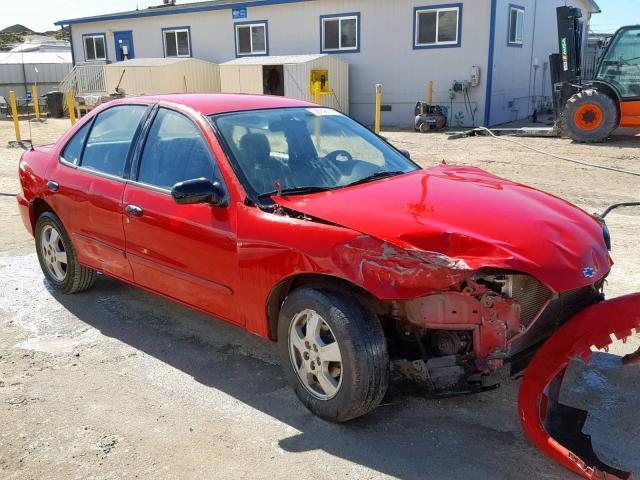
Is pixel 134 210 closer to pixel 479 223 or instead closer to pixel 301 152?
pixel 301 152

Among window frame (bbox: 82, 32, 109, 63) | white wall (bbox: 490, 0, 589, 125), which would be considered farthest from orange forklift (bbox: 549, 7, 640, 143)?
window frame (bbox: 82, 32, 109, 63)

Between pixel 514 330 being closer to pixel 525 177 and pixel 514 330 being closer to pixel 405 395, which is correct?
pixel 405 395

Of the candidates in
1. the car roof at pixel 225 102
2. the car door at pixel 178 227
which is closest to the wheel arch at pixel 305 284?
the car door at pixel 178 227

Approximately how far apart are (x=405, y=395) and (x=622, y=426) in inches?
45.5

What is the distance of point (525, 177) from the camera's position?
33.0ft

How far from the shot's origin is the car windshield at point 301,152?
3.65m

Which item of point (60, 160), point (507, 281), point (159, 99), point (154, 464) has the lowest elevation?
point (154, 464)

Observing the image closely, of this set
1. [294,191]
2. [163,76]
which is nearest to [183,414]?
[294,191]

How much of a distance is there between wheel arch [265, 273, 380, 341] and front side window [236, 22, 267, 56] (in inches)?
788

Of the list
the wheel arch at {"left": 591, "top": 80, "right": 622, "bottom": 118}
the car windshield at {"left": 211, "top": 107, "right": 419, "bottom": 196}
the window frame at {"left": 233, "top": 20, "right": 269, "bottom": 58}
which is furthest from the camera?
the window frame at {"left": 233, "top": 20, "right": 269, "bottom": 58}

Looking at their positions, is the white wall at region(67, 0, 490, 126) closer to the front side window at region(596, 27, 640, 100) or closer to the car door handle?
the front side window at region(596, 27, 640, 100)

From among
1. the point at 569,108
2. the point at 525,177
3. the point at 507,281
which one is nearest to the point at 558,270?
the point at 507,281

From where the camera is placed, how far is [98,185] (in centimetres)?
443

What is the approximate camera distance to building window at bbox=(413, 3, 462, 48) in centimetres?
1833
